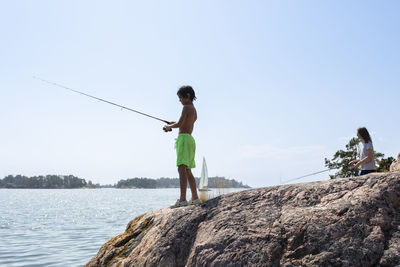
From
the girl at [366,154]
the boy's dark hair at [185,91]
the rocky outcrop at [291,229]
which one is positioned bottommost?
the rocky outcrop at [291,229]

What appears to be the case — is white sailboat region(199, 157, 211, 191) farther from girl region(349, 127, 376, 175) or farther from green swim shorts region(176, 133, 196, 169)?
green swim shorts region(176, 133, 196, 169)

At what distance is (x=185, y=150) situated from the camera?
17.6 feet

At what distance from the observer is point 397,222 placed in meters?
3.26

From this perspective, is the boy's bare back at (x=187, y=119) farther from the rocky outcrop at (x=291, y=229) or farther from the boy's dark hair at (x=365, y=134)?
the boy's dark hair at (x=365, y=134)

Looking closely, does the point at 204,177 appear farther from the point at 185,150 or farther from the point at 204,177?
the point at 185,150

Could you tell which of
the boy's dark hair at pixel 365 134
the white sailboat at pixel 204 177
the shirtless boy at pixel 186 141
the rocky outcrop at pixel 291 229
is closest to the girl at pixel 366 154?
the boy's dark hair at pixel 365 134

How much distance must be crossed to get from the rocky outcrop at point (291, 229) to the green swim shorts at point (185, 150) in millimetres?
1082

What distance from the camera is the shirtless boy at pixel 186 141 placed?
17.6 feet

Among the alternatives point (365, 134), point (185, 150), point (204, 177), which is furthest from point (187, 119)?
point (204, 177)

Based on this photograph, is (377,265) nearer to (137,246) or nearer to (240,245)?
(240,245)

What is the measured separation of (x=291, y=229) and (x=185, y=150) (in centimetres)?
233

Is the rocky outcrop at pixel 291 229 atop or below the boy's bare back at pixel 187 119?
below

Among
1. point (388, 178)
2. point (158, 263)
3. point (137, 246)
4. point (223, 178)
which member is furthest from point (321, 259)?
point (223, 178)

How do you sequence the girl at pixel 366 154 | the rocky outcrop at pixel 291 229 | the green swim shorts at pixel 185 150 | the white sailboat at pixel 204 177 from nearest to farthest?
the rocky outcrop at pixel 291 229 → the green swim shorts at pixel 185 150 → the girl at pixel 366 154 → the white sailboat at pixel 204 177
